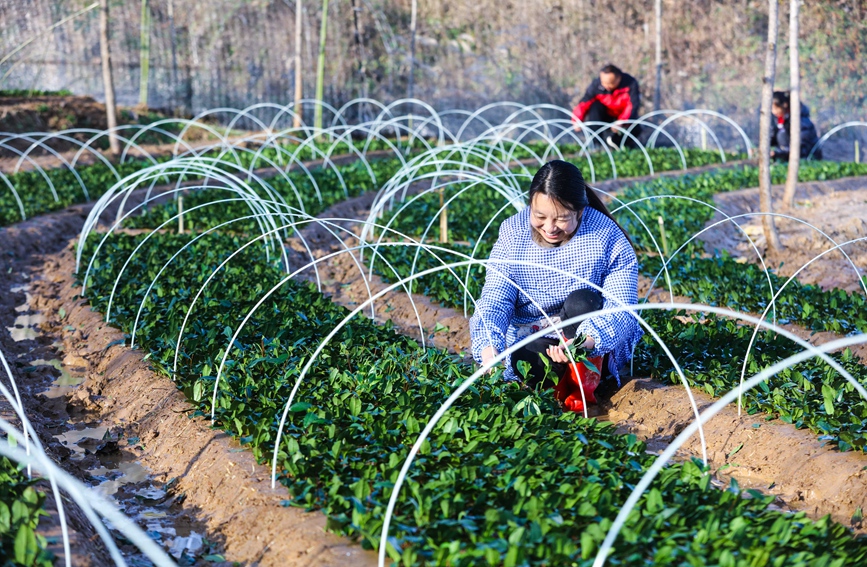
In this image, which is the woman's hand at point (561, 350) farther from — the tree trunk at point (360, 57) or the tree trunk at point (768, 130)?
the tree trunk at point (360, 57)

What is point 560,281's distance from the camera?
453cm

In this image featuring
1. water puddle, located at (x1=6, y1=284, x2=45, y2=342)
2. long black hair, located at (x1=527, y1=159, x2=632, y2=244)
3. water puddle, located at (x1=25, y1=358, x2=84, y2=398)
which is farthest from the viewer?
water puddle, located at (x1=6, y1=284, x2=45, y2=342)

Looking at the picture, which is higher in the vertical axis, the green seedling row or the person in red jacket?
the person in red jacket

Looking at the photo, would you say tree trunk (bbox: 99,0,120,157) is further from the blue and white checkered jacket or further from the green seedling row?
the blue and white checkered jacket

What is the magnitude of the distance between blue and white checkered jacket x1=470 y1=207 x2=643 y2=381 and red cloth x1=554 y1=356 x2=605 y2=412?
103 millimetres

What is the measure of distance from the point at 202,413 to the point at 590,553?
234cm

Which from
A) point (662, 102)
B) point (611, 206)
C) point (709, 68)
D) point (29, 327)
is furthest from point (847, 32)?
point (29, 327)

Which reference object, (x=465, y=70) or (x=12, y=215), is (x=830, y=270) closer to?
(x=12, y=215)

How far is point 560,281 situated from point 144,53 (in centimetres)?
1493

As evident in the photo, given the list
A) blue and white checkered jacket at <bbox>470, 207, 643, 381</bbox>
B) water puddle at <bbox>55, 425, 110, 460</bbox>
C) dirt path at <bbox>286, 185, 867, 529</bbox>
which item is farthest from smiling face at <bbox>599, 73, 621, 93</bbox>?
water puddle at <bbox>55, 425, 110, 460</bbox>

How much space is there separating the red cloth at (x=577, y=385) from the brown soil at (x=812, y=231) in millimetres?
3128

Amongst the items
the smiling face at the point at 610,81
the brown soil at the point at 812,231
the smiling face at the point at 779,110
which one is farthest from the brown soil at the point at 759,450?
the smiling face at the point at 779,110

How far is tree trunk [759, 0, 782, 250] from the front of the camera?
7.70m

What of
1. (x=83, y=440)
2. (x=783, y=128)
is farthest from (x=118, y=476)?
(x=783, y=128)
